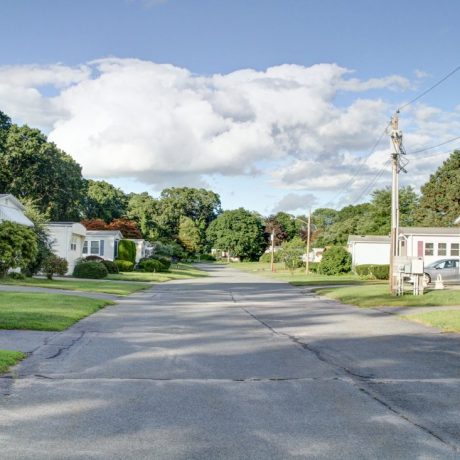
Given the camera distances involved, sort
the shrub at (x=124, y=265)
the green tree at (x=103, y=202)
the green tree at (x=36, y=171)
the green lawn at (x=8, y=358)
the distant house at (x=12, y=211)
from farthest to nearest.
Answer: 1. the green tree at (x=103, y=202)
2. the green tree at (x=36, y=171)
3. the shrub at (x=124, y=265)
4. the distant house at (x=12, y=211)
5. the green lawn at (x=8, y=358)

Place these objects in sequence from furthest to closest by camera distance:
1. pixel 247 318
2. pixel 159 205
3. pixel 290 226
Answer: pixel 290 226, pixel 159 205, pixel 247 318

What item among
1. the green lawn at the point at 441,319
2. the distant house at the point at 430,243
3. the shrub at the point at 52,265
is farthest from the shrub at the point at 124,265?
the green lawn at the point at 441,319

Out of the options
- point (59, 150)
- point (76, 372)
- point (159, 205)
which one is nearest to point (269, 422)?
point (76, 372)

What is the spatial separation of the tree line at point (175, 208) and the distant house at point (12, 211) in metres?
1.47

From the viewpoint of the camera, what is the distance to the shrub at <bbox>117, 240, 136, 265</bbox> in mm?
58031

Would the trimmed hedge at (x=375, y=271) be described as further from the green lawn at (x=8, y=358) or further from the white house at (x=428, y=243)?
the green lawn at (x=8, y=358)

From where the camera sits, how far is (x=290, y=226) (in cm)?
14750

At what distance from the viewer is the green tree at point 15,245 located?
2834 centimetres

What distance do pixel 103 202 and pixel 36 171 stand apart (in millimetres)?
28463

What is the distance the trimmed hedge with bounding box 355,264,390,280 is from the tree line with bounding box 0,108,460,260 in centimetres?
1811

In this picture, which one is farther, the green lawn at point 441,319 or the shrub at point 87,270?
the shrub at point 87,270

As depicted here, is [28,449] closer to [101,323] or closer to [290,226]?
[101,323]

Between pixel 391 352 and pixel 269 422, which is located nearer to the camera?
pixel 269 422

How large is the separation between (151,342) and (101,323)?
3.61 m
